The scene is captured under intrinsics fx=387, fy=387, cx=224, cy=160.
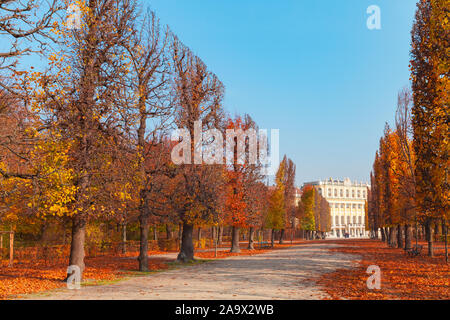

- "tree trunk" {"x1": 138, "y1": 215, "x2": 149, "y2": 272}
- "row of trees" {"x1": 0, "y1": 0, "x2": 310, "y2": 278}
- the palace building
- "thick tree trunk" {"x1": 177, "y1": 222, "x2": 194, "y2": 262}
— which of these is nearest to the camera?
"row of trees" {"x1": 0, "y1": 0, "x2": 310, "y2": 278}

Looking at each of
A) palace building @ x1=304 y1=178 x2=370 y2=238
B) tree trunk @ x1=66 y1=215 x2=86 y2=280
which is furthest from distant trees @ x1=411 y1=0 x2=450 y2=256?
palace building @ x1=304 y1=178 x2=370 y2=238

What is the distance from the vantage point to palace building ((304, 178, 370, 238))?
130875 millimetres

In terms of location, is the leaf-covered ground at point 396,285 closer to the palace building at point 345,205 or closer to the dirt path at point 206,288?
the dirt path at point 206,288

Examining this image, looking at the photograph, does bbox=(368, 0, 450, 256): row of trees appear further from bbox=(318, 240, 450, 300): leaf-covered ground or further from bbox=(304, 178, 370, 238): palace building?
bbox=(304, 178, 370, 238): palace building

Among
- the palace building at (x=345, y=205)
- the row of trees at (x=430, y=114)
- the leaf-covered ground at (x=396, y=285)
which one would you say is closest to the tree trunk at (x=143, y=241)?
the leaf-covered ground at (x=396, y=285)

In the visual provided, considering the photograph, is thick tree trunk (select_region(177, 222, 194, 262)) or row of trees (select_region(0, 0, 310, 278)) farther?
thick tree trunk (select_region(177, 222, 194, 262))

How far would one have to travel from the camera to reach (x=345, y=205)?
13538 centimetres

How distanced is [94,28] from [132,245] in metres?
22.8

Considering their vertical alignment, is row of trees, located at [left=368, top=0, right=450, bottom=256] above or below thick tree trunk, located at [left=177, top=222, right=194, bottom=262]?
above

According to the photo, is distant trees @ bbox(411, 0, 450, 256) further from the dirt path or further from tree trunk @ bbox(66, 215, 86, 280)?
tree trunk @ bbox(66, 215, 86, 280)

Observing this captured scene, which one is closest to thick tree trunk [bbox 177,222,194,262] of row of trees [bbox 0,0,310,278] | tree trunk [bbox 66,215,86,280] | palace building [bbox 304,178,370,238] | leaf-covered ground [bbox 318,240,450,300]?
row of trees [bbox 0,0,310,278]

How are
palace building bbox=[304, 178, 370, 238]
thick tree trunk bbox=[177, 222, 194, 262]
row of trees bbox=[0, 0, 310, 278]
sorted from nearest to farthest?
row of trees bbox=[0, 0, 310, 278]
thick tree trunk bbox=[177, 222, 194, 262]
palace building bbox=[304, 178, 370, 238]

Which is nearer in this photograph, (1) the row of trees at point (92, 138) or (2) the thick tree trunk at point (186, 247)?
(1) the row of trees at point (92, 138)

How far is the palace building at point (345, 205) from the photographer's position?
131 m
